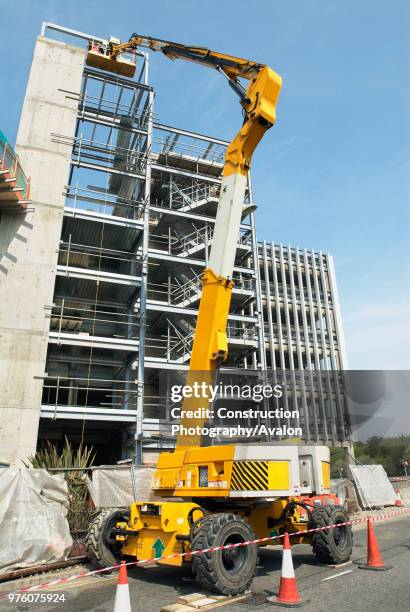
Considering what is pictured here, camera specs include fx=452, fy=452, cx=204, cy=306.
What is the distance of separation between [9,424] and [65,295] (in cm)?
815

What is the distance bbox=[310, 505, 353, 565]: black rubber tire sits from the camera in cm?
829

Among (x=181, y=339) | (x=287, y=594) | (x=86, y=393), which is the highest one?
(x=181, y=339)

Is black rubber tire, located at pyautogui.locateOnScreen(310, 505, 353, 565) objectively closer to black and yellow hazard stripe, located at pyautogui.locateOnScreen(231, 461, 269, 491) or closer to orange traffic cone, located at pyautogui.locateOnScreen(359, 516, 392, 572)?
orange traffic cone, located at pyautogui.locateOnScreen(359, 516, 392, 572)

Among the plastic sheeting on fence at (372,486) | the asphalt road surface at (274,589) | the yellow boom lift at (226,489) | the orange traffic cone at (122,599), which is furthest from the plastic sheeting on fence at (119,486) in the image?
the plastic sheeting on fence at (372,486)

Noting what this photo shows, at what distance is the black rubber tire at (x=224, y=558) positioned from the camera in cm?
616

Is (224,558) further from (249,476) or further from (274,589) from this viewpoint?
(249,476)

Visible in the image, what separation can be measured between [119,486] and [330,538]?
5421 millimetres

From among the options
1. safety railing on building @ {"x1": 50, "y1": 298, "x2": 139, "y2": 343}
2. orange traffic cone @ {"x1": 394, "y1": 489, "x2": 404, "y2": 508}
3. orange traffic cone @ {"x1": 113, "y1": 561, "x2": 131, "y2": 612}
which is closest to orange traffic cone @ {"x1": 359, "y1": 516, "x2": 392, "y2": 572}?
orange traffic cone @ {"x1": 113, "y1": 561, "x2": 131, "y2": 612}

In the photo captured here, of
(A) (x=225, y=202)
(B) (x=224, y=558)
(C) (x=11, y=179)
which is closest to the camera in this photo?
(B) (x=224, y=558)

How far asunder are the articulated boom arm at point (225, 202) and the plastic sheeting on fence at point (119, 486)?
3685mm

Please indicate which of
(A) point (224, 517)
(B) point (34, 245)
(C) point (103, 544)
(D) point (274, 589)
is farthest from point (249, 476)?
(B) point (34, 245)

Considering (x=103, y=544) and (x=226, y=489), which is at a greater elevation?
(x=226, y=489)

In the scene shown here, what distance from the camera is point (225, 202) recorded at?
9.88m

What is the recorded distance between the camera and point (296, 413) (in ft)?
111
